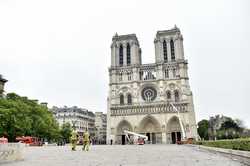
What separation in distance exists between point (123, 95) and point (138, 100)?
4.47m

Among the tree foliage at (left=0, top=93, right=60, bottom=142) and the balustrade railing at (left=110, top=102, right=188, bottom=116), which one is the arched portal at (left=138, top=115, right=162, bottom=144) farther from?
the tree foliage at (left=0, top=93, right=60, bottom=142)

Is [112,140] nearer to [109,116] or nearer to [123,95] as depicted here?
[109,116]

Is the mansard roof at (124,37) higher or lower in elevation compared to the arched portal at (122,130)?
higher

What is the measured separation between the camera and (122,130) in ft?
240

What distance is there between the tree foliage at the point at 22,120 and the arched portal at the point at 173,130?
89.5ft

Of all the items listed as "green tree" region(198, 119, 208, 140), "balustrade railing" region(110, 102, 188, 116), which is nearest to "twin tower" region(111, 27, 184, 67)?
"balustrade railing" region(110, 102, 188, 116)

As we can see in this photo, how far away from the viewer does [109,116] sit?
72.9 metres

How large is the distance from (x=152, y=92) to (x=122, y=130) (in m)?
12.7

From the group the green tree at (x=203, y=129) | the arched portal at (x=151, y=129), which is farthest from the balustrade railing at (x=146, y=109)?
the green tree at (x=203, y=129)

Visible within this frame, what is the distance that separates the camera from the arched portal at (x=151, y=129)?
69.7 m

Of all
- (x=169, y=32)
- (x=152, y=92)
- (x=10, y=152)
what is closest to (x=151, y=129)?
(x=152, y=92)

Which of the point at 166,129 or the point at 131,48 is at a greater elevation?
the point at 131,48

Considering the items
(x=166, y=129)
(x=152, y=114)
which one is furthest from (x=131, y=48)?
(x=166, y=129)

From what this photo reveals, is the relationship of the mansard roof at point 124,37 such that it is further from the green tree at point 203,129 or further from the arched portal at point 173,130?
the green tree at point 203,129
